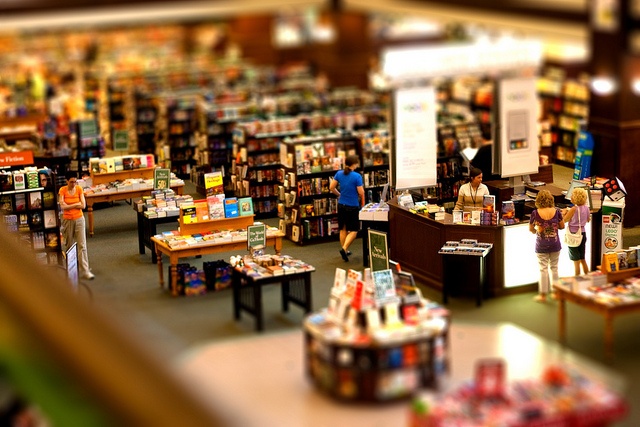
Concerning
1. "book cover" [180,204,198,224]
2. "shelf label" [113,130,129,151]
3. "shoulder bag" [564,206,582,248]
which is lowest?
"shoulder bag" [564,206,582,248]

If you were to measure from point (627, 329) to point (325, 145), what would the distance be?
5.96 metres

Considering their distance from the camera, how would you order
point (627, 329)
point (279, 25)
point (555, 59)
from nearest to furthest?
point (627, 329)
point (555, 59)
point (279, 25)

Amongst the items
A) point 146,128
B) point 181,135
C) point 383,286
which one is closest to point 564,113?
point 181,135

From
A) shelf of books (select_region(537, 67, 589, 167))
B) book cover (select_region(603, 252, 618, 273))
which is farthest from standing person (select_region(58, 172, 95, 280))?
shelf of books (select_region(537, 67, 589, 167))

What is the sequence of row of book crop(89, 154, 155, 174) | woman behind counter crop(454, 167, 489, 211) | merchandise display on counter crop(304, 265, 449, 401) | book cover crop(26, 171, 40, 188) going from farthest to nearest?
row of book crop(89, 154, 155, 174) < book cover crop(26, 171, 40, 188) < woman behind counter crop(454, 167, 489, 211) < merchandise display on counter crop(304, 265, 449, 401)

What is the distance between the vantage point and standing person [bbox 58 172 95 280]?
480 inches

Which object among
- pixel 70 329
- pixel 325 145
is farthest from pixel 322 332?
pixel 325 145

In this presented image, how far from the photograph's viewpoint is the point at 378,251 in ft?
38.0

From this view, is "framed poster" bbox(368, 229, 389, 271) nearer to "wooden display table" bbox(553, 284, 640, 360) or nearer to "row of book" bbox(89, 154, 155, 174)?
"wooden display table" bbox(553, 284, 640, 360)

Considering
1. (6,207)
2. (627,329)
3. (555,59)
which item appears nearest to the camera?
(627,329)

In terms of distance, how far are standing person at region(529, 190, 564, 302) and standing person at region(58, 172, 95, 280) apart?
18.5 ft

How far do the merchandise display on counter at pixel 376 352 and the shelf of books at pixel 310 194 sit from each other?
20.0ft

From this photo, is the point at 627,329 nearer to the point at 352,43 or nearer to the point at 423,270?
the point at 423,270

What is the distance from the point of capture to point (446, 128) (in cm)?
1597
